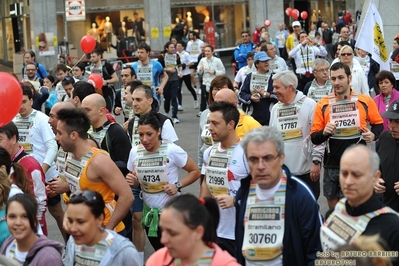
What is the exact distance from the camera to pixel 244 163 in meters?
6.96

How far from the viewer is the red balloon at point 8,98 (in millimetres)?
7391

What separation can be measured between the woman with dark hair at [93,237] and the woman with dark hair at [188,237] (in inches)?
26.7

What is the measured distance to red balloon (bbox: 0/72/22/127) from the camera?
739 cm

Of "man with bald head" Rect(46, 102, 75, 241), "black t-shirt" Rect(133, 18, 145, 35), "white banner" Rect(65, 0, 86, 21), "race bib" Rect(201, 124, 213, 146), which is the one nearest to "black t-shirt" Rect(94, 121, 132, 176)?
"man with bald head" Rect(46, 102, 75, 241)

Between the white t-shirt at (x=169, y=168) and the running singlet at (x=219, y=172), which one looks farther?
the white t-shirt at (x=169, y=168)

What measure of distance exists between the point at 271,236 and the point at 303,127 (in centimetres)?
339

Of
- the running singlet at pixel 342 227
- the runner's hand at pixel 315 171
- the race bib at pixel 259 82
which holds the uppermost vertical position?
the race bib at pixel 259 82

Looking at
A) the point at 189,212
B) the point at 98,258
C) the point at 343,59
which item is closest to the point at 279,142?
the point at 189,212

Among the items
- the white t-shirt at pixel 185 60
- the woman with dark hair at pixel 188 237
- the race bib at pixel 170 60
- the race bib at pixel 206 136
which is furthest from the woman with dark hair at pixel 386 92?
the white t-shirt at pixel 185 60

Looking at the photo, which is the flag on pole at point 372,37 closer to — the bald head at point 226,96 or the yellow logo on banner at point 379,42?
the yellow logo on banner at point 379,42

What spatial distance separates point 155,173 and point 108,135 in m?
0.96

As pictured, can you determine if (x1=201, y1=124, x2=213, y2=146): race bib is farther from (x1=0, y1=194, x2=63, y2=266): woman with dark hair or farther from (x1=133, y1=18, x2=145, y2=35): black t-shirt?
(x1=133, y1=18, x2=145, y2=35): black t-shirt

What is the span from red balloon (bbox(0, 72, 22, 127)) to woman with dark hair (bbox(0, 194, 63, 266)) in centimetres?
178

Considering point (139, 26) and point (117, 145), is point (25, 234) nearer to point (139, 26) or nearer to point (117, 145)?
point (117, 145)
